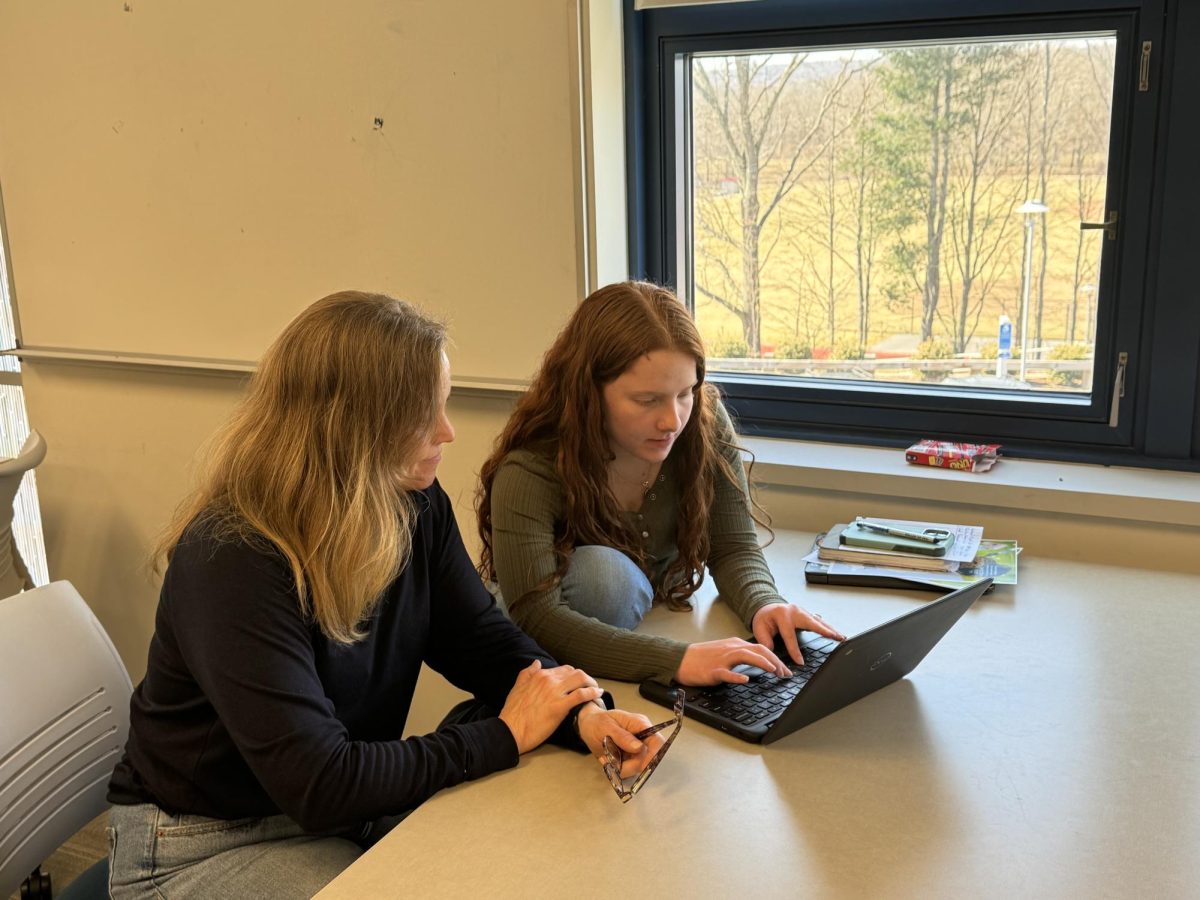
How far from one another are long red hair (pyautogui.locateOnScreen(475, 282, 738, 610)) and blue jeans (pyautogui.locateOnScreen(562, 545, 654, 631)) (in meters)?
0.02

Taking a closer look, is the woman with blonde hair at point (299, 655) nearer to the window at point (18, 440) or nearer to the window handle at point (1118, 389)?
the window handle at point (1118, 389)

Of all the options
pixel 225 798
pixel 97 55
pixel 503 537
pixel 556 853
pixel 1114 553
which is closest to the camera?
pixel 556 853

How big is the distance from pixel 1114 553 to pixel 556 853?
1.28 m

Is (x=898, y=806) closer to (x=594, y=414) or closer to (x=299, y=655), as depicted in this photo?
(x=299, y=655)

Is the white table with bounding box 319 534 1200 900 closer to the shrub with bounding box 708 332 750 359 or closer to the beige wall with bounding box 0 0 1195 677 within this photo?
the beige wall with bounding box 0 0 1195 677

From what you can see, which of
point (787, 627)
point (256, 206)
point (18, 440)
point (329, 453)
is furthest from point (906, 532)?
point (18, 440)

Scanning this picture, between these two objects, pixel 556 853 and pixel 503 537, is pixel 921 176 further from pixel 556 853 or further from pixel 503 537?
pixel 556 853

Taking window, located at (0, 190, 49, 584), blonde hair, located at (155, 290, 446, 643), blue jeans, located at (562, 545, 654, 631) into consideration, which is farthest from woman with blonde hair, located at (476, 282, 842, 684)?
window, located at (0, 190, 49, 584)

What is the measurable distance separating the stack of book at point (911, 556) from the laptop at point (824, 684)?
30cm

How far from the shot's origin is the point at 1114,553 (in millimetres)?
1906

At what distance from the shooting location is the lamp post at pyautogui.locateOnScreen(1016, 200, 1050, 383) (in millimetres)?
2061

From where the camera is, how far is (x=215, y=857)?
1210mm

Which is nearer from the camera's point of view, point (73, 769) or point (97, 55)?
point (73, 769)

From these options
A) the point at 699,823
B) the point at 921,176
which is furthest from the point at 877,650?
the point at 921,176
